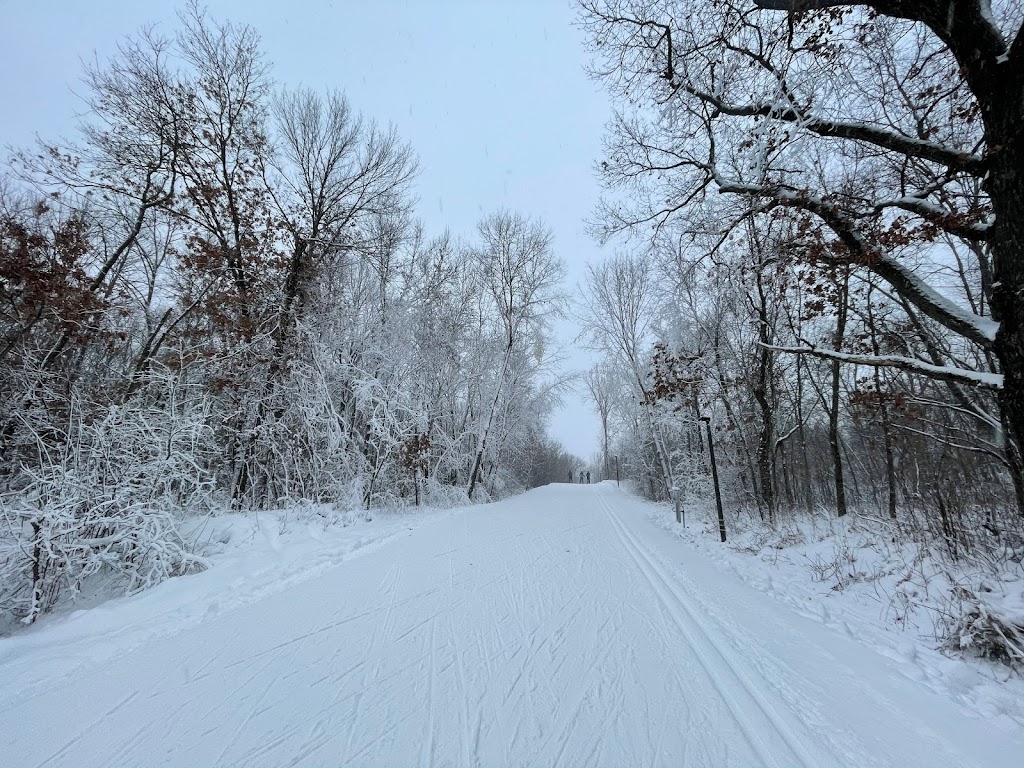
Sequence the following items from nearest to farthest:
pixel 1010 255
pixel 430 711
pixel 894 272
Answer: pixel 430 711 < pixel 1010 255 < pixel 894 272

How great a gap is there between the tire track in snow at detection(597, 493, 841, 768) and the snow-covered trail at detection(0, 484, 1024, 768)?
0.01m

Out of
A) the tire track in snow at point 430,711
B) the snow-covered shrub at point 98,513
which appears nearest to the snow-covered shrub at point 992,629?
the tire track in snow at point 430,711

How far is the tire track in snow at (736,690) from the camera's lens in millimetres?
1925

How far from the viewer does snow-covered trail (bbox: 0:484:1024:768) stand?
6.39 ft

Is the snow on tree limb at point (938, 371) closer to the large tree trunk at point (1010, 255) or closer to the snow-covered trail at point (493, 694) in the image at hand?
the large tree trunk at point (1010, 255)

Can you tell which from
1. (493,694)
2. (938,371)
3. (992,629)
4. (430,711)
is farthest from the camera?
(938,371)

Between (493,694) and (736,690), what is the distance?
1594 millimetres

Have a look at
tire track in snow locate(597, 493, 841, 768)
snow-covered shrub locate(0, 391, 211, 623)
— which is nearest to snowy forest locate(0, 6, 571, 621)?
snow-covered shrub locate(0, 391, 211, 623)

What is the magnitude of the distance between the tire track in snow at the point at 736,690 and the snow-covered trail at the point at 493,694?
13mm

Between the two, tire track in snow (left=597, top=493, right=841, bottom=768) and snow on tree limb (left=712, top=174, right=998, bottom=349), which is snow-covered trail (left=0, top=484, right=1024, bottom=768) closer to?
tire track in snow (left=597, top=493, right=841, bottom=768)

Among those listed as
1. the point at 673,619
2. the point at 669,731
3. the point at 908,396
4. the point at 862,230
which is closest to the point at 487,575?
the point at 673,619

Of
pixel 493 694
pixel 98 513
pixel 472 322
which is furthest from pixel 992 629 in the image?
pixel 472 322

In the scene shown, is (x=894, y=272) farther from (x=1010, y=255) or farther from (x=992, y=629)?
(x=992, y=629)

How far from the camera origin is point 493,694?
2.42 meters
